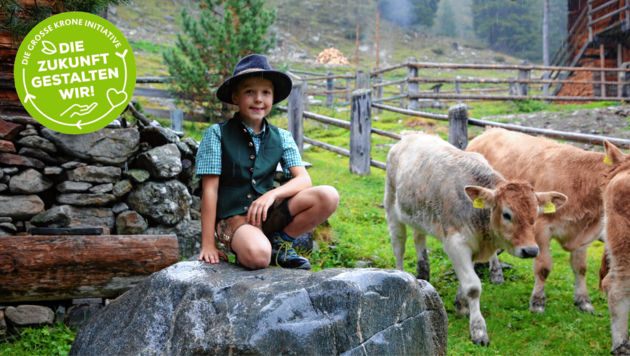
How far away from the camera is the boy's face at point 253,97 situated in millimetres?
2969

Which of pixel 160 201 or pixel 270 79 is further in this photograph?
pixel 160 201

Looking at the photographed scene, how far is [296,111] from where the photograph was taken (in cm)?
994

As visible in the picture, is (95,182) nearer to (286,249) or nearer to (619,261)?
(286,249)

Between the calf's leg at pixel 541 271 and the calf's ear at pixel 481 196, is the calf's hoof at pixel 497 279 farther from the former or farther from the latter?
the calf's ear at pixel 481 196

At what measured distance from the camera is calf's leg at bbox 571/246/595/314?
177 inches

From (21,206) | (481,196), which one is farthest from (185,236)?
(481,196)

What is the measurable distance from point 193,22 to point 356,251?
623 cm

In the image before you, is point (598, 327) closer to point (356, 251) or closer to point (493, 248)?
point (493, 248)

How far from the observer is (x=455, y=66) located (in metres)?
11.8

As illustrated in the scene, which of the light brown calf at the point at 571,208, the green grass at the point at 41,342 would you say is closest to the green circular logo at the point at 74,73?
the green grass at the point at 41,342

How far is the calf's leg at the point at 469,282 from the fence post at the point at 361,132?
5.02 meters

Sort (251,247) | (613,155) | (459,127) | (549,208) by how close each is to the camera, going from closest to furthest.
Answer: (251,247)
(549,208)
(613,155)
(459,127)

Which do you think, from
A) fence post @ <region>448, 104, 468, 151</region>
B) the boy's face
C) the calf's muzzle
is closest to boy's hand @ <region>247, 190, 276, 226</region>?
the boy's face

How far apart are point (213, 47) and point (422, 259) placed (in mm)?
A: 6847
